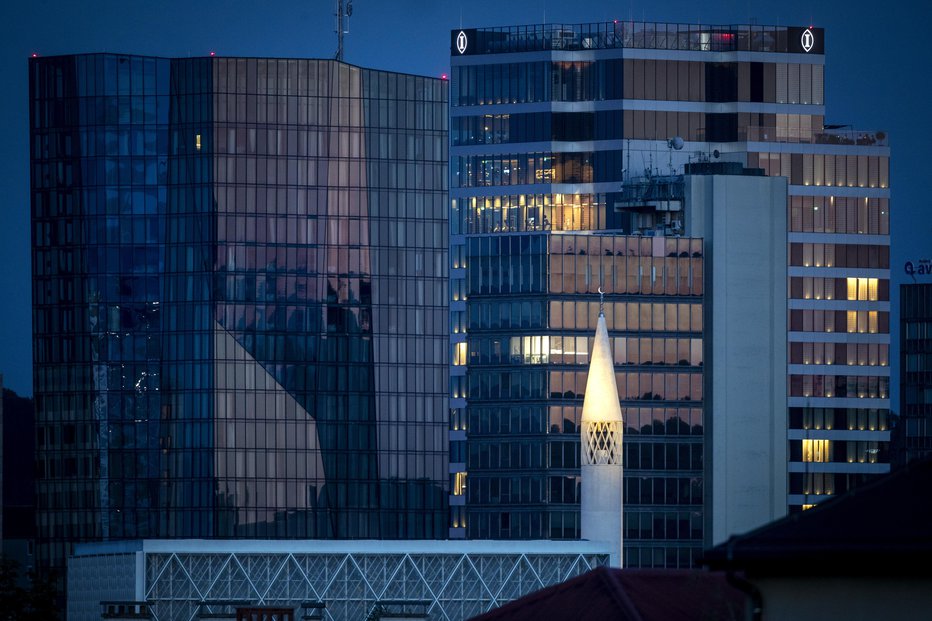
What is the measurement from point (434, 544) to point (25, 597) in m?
36.6

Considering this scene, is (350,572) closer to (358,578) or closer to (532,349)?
(358,578)

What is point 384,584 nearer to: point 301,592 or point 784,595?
point 301,592

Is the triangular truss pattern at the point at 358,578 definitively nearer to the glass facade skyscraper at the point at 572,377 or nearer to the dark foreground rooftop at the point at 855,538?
the glass facade skyscraper at the point at 572,377

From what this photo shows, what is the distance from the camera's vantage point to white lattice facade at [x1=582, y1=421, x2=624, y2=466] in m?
148

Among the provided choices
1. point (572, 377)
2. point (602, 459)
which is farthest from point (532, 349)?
point (602, 459)

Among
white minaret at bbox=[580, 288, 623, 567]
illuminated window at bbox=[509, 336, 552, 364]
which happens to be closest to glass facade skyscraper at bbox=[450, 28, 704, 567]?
illuminated window at bbox=[509, 336, 552, 364]

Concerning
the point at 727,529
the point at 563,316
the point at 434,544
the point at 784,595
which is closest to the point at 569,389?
the point at 563,316

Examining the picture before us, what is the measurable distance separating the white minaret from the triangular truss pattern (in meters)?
2.45

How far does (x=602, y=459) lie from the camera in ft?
483

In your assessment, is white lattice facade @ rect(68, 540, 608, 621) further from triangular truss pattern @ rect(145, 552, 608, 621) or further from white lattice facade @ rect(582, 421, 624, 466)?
white lattice facade @ rect(582, 421, 624, 466)

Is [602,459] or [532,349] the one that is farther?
[532,349]

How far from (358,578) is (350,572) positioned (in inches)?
39.6

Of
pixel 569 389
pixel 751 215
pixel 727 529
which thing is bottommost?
pixel 727 529

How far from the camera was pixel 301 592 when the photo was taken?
14738cm
